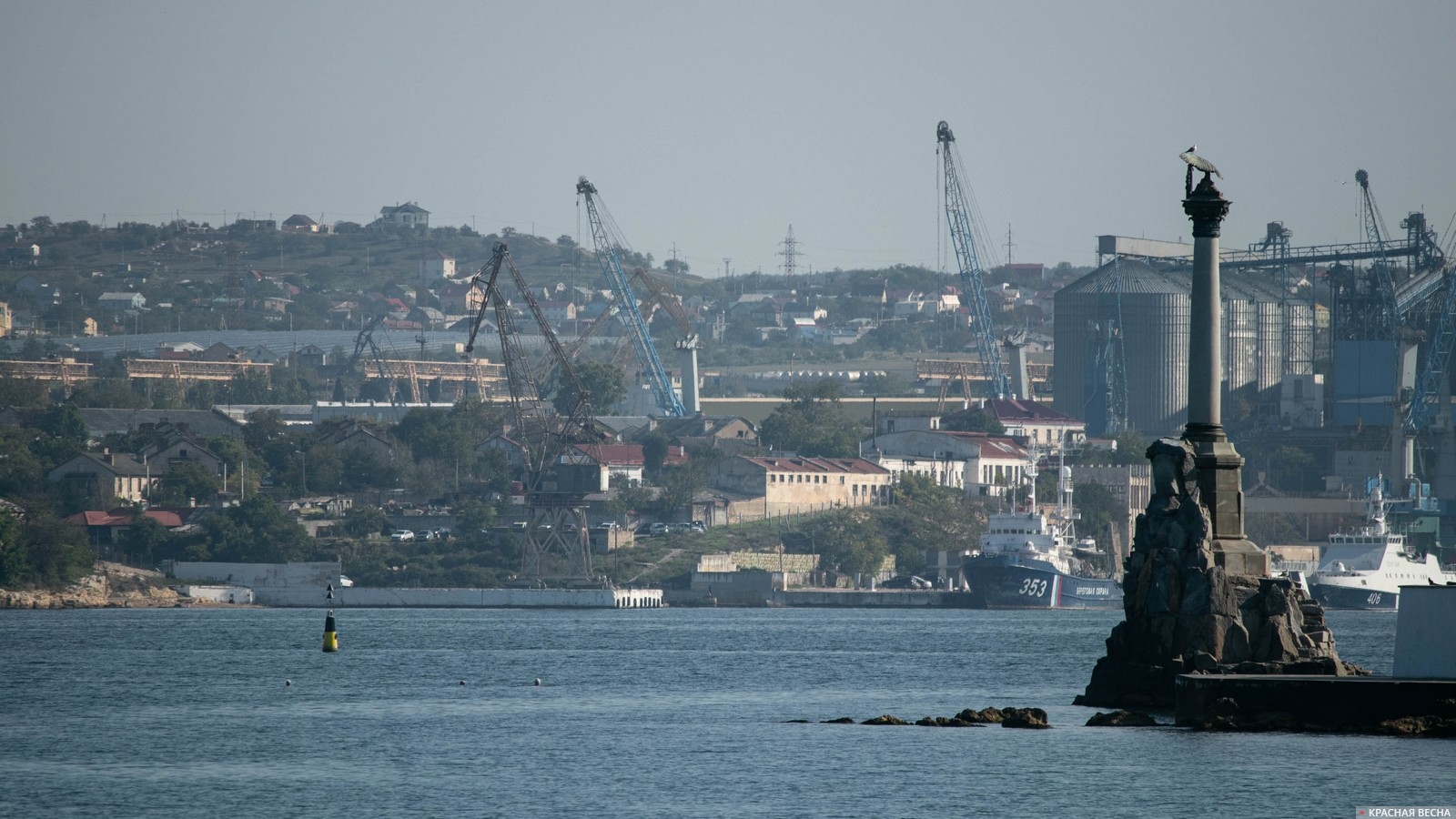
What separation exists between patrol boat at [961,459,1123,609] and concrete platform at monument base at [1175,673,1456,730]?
272ft

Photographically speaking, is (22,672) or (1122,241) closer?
(22,672)

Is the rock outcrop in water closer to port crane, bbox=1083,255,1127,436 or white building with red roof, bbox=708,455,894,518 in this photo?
white building with red roof, bbox=708,455,894,518

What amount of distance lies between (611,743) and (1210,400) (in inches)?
530

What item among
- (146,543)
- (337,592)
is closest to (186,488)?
(146,543)

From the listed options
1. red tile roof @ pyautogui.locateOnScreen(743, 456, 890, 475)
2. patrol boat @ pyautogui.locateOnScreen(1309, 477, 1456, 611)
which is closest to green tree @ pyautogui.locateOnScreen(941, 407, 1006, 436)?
red tile roof @ pyautogui.locateOnScreen(743, 456, 890, 475)

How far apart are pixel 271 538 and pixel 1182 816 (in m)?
97.7

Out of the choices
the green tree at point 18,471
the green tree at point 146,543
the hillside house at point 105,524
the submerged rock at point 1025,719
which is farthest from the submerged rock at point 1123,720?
the green tree at point 18,471

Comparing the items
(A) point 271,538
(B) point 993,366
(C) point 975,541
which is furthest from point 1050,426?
(A) point 271,538

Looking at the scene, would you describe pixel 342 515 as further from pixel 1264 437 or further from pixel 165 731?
pixel 165 731

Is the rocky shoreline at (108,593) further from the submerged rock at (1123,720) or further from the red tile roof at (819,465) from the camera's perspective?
the submerged rock at (1123,720)

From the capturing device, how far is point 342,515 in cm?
14088

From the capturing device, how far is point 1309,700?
41.4 metres

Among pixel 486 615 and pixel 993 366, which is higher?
pixel 993 366

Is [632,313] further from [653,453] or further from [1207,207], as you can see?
[1207,207]
